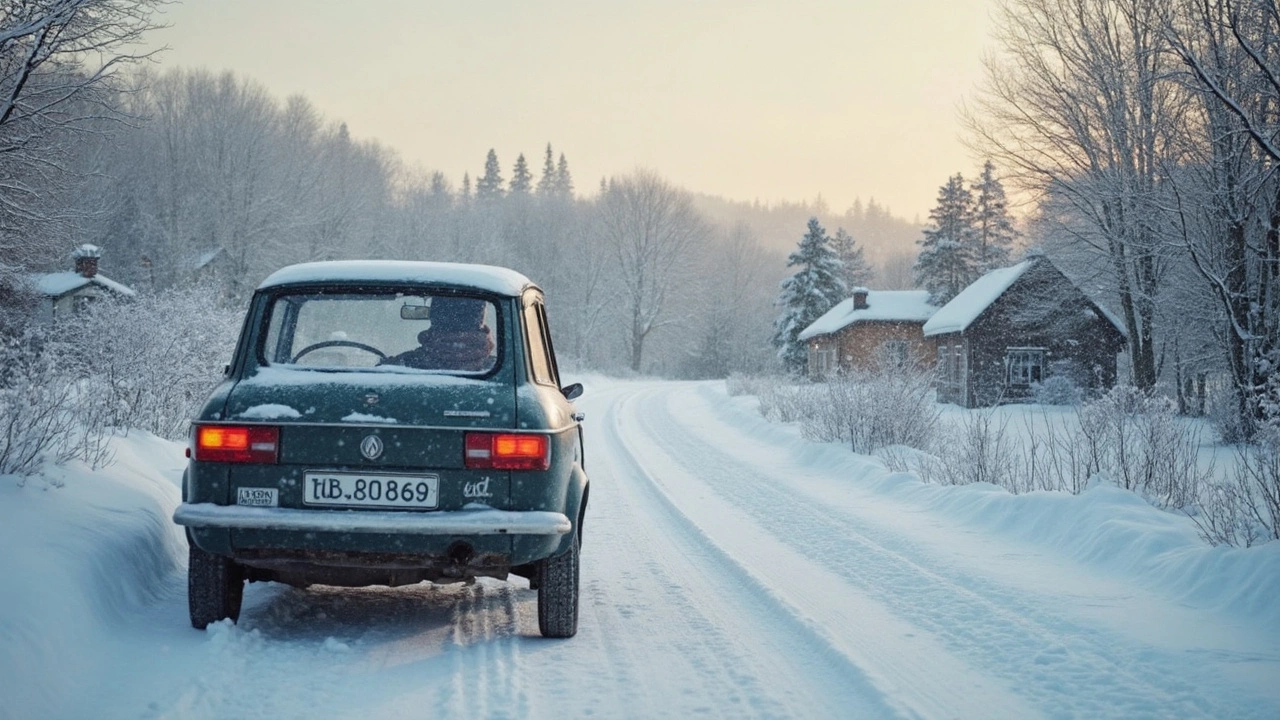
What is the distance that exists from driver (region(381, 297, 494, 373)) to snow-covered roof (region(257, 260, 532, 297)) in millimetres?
114

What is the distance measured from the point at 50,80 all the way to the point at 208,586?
7.03 metres

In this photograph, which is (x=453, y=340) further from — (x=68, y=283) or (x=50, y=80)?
(x=68, y=283)

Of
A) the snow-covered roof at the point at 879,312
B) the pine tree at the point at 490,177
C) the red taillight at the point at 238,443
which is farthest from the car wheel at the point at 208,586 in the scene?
the pine tree at the point at 490,177

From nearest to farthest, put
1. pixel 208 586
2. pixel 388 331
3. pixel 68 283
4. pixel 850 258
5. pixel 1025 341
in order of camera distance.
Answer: pixel 208 586 → pixel 388 331 → pixel 1025 341 → pixel 68 283 → pixel 850 258

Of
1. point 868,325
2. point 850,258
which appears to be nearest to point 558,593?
point 868,325

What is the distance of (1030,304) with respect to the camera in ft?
112

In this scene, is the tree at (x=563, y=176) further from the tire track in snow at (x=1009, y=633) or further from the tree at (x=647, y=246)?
the tire track in snow at (x=1009, y=633)

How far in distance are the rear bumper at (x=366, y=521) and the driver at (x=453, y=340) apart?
0.88 meters

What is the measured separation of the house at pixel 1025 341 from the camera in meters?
35.8

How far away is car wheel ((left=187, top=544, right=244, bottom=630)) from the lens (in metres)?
4.48

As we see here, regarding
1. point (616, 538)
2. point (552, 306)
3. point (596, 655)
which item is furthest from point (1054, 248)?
point (552, 306)

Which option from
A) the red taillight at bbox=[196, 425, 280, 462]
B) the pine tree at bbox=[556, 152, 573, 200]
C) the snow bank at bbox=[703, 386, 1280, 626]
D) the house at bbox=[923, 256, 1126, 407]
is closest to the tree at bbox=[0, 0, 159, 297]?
the red taillight at bbox=[196, 425, 280, 462]

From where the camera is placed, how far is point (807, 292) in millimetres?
57750

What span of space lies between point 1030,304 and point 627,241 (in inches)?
1515
